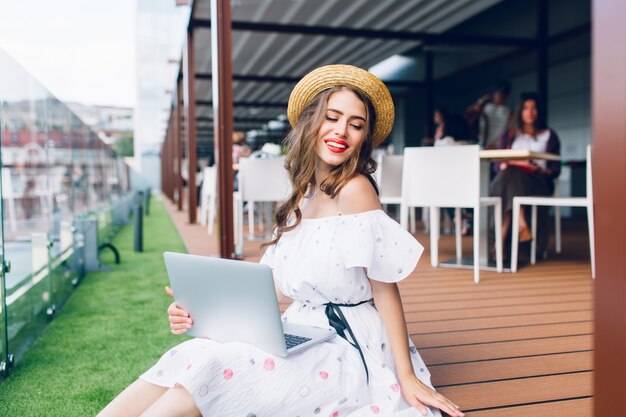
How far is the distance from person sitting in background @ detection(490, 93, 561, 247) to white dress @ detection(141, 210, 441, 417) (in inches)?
106

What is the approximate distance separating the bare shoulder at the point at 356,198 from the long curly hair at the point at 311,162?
15 millimetres

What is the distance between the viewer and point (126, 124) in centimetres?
1054

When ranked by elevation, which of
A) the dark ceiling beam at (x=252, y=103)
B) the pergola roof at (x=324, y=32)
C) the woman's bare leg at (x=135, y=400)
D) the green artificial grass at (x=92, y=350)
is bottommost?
the green artificial grass at (x=92, y=350)

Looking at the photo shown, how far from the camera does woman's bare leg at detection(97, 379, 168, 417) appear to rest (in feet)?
3.72

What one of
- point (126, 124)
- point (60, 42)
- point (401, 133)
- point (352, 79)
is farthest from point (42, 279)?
point (401, 133)

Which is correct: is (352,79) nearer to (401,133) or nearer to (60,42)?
(60,42)

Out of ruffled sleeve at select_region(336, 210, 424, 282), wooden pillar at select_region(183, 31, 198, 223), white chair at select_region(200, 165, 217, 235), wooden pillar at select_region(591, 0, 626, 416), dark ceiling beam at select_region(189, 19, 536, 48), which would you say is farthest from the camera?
wooden pillar at select_region(183, 31, 198, 223)

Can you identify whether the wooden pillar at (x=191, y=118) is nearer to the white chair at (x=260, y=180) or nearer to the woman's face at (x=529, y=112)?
the white chair at (x=260, y=180)

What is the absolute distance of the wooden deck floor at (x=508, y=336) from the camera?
1.54 metres

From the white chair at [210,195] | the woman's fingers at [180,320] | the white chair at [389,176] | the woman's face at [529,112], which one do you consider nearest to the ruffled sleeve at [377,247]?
the woman's fingers at [180,320]

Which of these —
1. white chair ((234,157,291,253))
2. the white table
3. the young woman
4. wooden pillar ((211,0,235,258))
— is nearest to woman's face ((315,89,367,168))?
the young woman

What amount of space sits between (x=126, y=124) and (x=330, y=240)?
1002 cm

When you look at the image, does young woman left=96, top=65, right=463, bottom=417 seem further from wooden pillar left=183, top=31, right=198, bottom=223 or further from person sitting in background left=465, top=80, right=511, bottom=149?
wooden pillar left=183, top=31, right=198, bottom=223

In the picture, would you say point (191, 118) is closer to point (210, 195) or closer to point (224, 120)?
point (210, 195)
